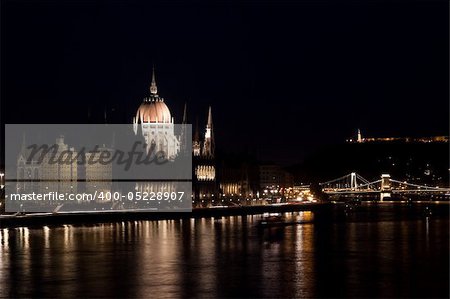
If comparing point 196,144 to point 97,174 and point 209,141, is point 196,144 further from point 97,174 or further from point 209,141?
point 97,174

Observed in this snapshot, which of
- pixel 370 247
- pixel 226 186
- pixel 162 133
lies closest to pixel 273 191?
pixel 226 186

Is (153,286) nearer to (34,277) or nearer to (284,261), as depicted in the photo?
(34,277)

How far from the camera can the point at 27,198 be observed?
45625 millimetres

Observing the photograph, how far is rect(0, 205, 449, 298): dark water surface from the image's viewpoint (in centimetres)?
1552

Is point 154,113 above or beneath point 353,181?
above

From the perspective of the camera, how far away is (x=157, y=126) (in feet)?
207

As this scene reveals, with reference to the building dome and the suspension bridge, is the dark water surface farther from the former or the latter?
the suspension bridge

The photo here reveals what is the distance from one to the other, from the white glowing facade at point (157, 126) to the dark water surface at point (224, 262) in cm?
2866

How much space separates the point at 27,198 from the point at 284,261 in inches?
1108

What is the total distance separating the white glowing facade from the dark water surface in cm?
2866

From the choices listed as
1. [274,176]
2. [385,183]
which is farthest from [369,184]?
[274,176]

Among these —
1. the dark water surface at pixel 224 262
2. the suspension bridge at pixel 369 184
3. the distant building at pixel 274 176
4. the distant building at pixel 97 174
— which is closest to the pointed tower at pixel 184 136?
the distant building at pixel 97 174

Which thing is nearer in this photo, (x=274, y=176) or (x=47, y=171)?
(x=47, y=171)

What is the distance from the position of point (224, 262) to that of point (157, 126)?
143 ft
